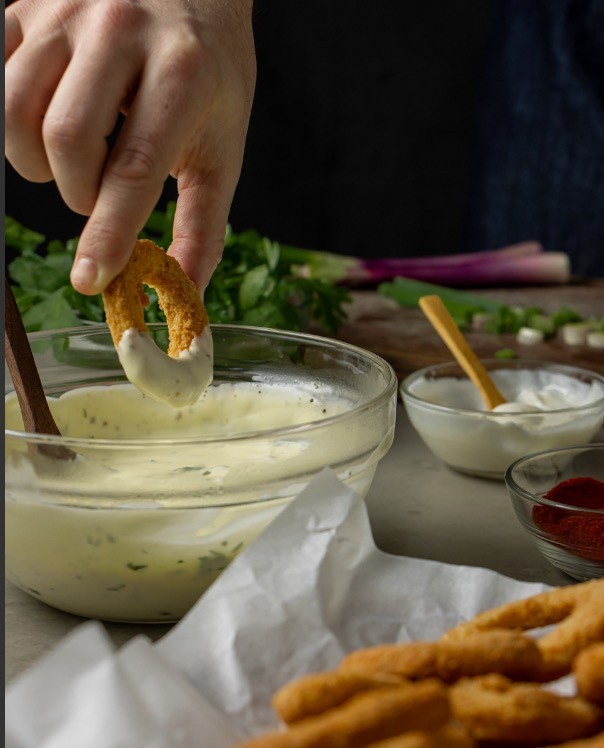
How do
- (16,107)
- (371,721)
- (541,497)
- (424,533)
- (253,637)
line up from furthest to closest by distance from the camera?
(424,533), (541,497), (16,107), (253,637), (371,721)

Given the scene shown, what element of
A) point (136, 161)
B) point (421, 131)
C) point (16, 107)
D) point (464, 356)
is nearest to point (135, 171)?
point (136, 161)

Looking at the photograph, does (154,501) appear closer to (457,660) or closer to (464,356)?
(457,660)

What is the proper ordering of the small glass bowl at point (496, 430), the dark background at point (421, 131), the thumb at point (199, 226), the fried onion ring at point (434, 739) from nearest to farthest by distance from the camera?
the fried onion ring at point (434, 739)
the thumb at point (199, 226)
the small glass bowl at point (496, 430)
the dark background at point (421, 131)

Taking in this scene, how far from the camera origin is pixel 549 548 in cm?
110

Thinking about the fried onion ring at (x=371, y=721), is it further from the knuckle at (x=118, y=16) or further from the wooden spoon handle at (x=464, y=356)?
the wooden spoon handle at (x=464, y=356)

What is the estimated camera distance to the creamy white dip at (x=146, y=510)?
3.05 feet

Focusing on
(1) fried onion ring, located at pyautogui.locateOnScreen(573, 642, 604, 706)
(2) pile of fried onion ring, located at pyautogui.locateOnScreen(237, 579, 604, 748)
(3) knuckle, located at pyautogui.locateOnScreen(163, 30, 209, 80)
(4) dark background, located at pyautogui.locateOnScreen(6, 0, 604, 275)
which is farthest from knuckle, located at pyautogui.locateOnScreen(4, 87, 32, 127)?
(4) dark background, located at pyautogui.locateOnScreen(6, 0, 604, 275)

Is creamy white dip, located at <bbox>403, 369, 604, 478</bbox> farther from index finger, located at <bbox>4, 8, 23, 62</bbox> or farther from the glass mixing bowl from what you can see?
index finger, located at <bbox>4, 8, 23, 62</bbox>

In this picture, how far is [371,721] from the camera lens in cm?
65

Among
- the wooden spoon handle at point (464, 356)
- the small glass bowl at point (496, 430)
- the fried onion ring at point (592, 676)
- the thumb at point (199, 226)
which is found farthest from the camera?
the wooden spoon handle at point (464, 356)

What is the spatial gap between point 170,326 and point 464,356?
0.63m

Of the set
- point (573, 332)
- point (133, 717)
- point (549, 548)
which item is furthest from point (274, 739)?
point (573, 332)

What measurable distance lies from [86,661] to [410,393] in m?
0.88

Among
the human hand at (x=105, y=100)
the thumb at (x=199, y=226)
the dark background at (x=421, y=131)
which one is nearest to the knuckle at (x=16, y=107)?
the human hand at (x=105, y=100)
